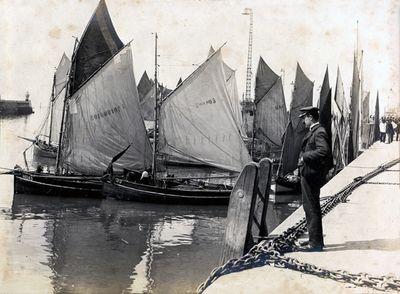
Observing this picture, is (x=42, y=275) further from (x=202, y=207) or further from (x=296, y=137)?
(x=296, y=137)

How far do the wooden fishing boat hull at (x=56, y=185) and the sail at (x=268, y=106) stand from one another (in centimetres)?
1757

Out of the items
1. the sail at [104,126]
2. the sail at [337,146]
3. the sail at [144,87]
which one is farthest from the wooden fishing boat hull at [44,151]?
the sail at [337,146]

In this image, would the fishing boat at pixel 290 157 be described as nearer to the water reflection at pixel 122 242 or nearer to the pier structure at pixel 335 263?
the water reflection at pixel 122 242

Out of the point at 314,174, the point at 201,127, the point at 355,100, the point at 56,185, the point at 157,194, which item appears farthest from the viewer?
the point at 201,127

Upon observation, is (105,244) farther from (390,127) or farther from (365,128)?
(365,128)

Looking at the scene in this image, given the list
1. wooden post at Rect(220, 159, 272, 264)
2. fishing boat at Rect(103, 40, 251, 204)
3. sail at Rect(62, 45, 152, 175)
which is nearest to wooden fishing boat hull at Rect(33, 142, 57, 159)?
sail at Rect(62, 45, 152, 175)

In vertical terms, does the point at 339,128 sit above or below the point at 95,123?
above

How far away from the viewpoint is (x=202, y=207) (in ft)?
66.4

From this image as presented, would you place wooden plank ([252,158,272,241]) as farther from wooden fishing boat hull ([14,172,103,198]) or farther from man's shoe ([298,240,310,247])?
wooden fishing boat hull ([14,172,103,198])

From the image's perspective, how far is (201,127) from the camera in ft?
76.3

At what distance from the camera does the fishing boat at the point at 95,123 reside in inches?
839

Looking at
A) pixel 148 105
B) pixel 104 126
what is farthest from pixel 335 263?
pixel 148 105

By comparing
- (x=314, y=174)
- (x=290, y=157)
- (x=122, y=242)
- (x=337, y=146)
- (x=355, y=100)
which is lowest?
(x=122, y=242)

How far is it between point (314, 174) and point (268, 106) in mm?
31609
